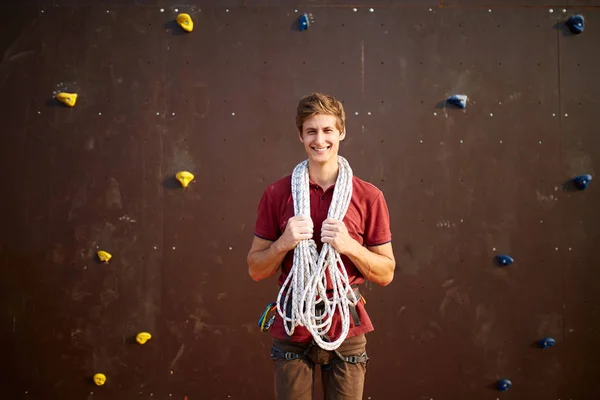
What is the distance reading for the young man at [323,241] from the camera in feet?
5.20

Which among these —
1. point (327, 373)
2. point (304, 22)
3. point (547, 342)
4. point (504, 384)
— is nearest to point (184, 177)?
point (304, 22)

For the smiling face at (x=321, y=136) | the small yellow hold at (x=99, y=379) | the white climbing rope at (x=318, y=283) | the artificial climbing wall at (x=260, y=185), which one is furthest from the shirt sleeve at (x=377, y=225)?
the small yellow hold at (x=99, y=379)

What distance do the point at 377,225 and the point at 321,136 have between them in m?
0.39

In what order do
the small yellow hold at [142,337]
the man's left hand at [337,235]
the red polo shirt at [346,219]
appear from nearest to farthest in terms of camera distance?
the man's left hand at [337,235]
the red polo shirt at [346,219]
the small yellow hold at [142,337]

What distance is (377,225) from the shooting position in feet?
5.57

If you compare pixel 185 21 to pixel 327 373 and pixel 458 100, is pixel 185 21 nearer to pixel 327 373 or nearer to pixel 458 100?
pixel 458 100

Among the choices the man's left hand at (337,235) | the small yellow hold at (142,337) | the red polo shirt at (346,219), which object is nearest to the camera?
the man's left hand at (337,235)

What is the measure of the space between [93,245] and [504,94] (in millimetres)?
2793

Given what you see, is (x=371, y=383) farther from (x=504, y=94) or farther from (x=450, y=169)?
(x=504, y=94)

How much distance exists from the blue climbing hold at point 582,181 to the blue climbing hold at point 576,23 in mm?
930

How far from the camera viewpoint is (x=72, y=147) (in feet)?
9.76

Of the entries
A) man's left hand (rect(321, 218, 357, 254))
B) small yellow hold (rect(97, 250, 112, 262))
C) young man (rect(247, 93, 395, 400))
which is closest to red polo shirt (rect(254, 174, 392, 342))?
young man (rect(247, 93, 395, 400))

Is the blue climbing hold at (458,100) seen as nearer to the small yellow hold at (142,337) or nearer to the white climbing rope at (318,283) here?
the white climbing rope at (318,283)

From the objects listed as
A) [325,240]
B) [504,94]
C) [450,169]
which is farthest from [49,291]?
[504,94]
